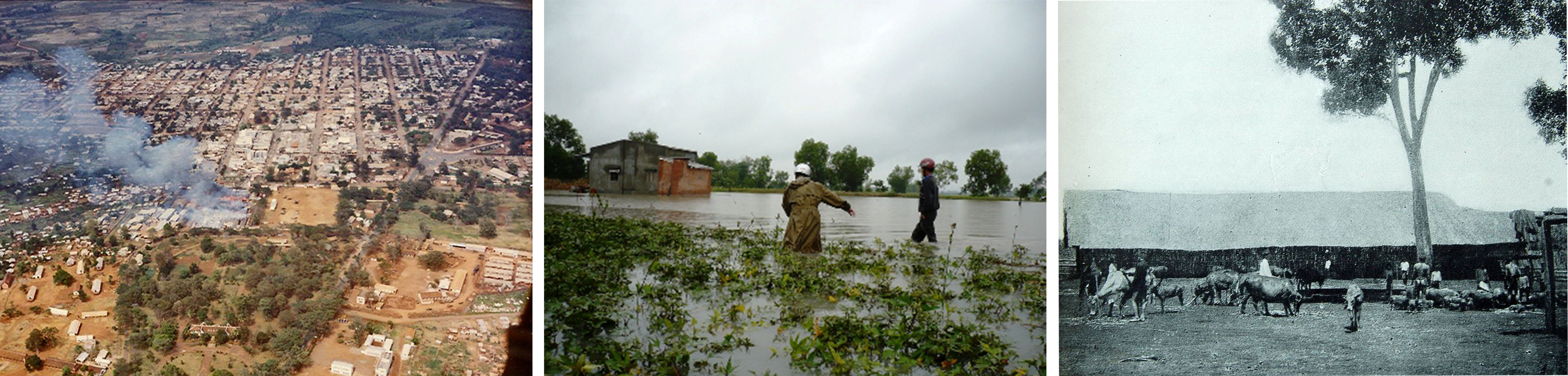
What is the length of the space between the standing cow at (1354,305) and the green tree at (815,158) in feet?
7.16

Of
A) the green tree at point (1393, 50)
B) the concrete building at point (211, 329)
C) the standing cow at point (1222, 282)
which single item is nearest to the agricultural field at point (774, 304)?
the standing cow at point (1222, 282)

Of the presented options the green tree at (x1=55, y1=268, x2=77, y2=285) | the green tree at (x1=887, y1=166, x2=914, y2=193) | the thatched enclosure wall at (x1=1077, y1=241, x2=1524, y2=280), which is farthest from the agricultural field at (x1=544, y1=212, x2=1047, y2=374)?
the green tree at (x1=55, y1=268, x2=77, y2=285)

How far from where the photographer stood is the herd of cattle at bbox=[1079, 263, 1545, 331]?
3.46 metres

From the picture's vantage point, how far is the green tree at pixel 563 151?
3.51 m

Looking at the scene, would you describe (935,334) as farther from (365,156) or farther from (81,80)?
(81,80)

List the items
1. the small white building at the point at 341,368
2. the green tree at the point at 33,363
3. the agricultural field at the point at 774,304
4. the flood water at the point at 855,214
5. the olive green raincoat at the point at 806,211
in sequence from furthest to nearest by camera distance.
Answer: the olive green raincoat at the point at 806,211
the flood water at the point at 855,214
the agricultural field at the point at 774,304
the small white building at the point at 341,368
the green tree at the point at 33,363

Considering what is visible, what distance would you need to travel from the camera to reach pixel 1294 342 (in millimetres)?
3506

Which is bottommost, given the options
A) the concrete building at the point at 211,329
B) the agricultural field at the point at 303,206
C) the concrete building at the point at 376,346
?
the concrete building at the point at 376,346

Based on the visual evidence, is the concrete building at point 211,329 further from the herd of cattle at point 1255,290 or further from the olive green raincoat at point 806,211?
the herd of cattle at point 1255,290

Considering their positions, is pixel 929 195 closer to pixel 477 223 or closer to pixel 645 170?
pixel 645 170

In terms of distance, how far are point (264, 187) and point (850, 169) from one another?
7.33 feet

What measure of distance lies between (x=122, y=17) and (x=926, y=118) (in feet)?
10.3

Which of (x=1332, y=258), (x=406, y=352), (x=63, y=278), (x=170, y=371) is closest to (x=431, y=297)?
(x=406, y=352)

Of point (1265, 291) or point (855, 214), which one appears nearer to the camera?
point (1265, 291)
